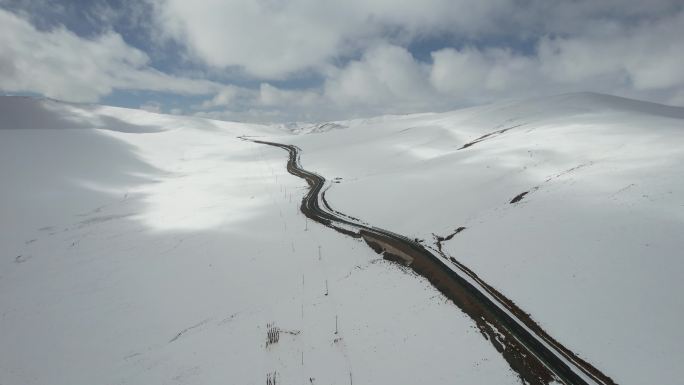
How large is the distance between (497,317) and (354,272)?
31.0 feet

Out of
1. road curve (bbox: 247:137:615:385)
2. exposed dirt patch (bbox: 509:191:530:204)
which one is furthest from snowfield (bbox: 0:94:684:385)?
road curve (bbox: 247:137:615:385)

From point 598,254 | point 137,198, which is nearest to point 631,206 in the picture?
point 598,254

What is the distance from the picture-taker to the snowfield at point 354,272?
588 inches

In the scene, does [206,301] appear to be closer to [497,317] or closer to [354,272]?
[354,272]

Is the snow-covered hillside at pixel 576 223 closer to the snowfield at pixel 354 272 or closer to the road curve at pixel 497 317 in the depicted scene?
the snowfield at pixel 354 272

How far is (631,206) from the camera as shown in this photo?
816 inches

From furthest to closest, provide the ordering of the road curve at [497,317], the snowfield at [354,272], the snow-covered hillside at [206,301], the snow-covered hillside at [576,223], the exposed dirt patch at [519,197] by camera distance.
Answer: the exposed dirt patch at [519,197] → the snow-covered hillside at [206,301] → the snowfield at [354,272] → the snow-covered hillside at [576,223] → the road curve at [497,317]

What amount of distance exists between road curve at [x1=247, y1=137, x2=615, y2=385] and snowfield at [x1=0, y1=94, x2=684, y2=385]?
57cm

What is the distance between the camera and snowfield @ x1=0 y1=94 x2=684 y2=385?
14.9 meters

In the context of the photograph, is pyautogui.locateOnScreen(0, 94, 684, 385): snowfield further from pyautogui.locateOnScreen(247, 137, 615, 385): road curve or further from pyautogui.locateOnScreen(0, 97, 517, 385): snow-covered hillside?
pyautogui.locateOnScreen(247, 137, 615, 385): road curve

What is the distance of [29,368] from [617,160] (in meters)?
44.1

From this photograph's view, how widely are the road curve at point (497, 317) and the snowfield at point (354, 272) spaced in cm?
57

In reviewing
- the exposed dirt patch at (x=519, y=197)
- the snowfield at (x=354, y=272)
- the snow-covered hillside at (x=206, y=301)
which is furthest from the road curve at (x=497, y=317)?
the exposed dirt patch at (x=519, y=197)

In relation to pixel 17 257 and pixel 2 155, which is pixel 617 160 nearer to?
pixel 17 257
